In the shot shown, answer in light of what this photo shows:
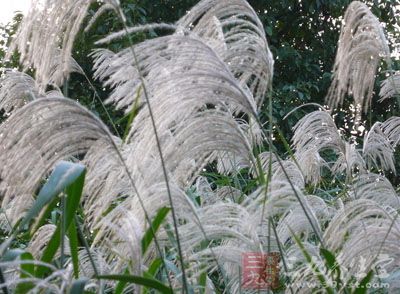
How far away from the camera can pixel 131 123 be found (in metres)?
1.77

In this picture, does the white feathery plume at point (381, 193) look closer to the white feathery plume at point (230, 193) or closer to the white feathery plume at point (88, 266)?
the white feathery plume at point (230, 193)

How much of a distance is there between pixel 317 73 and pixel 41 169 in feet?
20.8

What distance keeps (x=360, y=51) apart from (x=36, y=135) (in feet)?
3.92

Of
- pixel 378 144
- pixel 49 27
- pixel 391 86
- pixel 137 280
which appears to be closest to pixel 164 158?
pixel 137 280

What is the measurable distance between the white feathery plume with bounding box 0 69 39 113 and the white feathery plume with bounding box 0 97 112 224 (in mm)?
872

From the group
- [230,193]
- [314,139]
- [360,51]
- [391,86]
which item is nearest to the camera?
[360,51]

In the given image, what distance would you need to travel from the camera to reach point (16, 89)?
2.41m

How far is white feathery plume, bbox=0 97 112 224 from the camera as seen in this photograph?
1.46 metres

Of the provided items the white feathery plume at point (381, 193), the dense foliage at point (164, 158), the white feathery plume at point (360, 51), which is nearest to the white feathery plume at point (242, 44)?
the dense foliage at point (164, 158)

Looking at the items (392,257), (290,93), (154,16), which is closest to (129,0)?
(154,16)

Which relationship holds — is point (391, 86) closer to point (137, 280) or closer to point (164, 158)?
point (164, 158)

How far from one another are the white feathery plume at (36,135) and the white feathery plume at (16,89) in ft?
2.86

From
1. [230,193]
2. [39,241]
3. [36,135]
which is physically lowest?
[230,193]

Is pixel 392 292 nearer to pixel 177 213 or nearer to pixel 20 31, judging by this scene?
pixel 177 213
